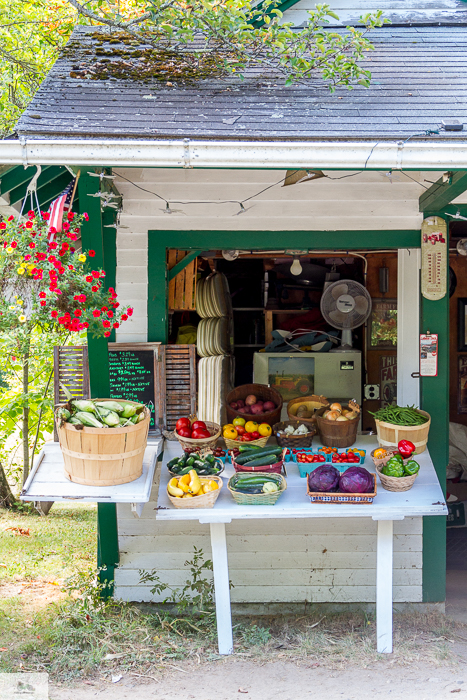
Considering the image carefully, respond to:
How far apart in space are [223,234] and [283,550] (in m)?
2.72

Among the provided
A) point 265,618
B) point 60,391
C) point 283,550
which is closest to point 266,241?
point 60,391

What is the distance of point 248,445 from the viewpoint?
4.70m

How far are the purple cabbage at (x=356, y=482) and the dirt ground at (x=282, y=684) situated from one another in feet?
3.94

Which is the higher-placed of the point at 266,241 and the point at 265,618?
the point at 266,241

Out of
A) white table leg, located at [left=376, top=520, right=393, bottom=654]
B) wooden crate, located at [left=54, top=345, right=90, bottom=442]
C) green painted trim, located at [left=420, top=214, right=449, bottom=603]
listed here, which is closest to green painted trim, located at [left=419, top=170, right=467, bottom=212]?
green painted trim, located at [left=420, top=214, right=449, bottom=603]

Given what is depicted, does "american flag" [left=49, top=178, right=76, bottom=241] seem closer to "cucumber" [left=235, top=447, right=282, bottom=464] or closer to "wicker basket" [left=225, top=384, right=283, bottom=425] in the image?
"cucumber" [left=235, top=447, right=282, bottom=464]

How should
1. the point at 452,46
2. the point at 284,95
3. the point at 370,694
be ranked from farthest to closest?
the point at 452,46, the point at 284,95, the point at 370,694

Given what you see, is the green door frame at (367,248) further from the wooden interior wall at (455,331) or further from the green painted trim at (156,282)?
the wooden interior wall at (455,331)

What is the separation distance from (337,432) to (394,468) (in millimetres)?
706

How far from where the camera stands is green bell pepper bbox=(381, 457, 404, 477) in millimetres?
4207

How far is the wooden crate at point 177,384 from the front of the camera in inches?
204

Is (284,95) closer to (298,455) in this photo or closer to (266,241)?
(266,241)

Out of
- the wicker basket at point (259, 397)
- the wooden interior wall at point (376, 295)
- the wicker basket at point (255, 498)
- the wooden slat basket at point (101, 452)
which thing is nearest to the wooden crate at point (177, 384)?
the wicker basket at point (259, 397)

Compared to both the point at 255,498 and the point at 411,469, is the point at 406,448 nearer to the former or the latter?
the point at 411,469
